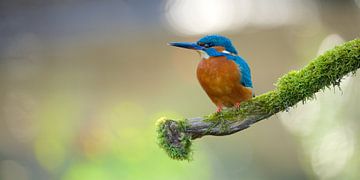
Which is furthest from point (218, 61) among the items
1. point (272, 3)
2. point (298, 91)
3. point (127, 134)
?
point (272, 3)

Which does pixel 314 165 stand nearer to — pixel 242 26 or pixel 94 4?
pixel 242 26

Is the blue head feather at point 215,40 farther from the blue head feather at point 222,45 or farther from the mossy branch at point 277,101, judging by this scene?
the mossy branch at point 277,101

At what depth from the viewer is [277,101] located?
4.15 ft

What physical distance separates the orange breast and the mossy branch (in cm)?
23

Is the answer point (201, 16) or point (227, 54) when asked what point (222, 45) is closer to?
point (227, 54)

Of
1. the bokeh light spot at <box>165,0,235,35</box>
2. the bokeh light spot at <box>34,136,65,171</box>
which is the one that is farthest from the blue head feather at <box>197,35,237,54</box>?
the bokeh light spot at <box>34,136,65,171</box>

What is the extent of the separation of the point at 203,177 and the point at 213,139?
378 mm

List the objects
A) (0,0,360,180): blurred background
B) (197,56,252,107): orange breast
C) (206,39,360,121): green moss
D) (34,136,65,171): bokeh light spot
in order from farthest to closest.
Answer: (34,136,65,171): bokeh light spot, (0,0,360,180): blurred background, (197,56,252,107): orange breast, (206,39,360,121): green moss

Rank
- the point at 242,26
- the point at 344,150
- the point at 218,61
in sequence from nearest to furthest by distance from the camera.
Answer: the point at 218,61, the point at 344,150, the point at 242,26

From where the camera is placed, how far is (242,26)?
425cm

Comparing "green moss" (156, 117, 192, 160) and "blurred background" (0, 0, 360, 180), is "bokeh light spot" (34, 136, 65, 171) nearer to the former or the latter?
"blurred background" (0, 0, 360, 180)

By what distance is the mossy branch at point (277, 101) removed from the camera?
122 cm

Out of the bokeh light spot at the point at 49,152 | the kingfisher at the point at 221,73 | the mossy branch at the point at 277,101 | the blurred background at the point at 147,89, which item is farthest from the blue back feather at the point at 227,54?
the bokeh light spot at the point at 49,152

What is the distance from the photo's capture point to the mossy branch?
47.9 inches
